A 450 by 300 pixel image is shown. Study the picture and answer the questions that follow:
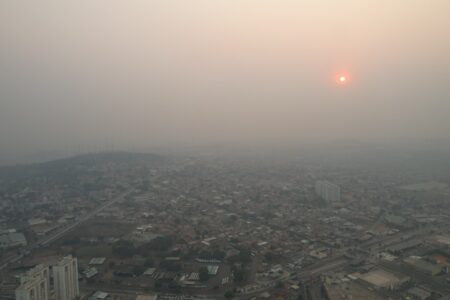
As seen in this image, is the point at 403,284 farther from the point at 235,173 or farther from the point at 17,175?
the point at 17,175

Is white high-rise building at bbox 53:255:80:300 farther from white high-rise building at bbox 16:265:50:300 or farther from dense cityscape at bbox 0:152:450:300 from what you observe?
white high-rise building at bbox 16:265:50:300

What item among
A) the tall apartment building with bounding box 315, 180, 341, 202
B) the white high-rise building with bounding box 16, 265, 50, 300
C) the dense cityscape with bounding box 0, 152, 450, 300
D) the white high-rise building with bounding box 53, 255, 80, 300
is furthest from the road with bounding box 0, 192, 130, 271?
the tall apartment building with bounding box 315, 180, 341, 202

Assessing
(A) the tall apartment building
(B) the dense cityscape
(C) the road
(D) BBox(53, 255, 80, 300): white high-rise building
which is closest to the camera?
(D) BBox(53, 255, 80, 300): white high-rise building

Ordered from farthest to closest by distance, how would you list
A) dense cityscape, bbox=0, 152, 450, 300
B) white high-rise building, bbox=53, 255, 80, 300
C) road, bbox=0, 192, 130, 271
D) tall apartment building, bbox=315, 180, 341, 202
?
tall apartment building, bbox=315, 180, 341, 202
road, bbox=0, 192, 130, 271
dense cityscape, bbox=0, 152, 450, 300
white high-rise building, bbox=53, 255, 80, 300

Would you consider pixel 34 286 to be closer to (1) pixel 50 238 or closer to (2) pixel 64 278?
(2) pixel 64 278

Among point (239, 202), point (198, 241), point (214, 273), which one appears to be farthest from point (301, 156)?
point (214, 273)

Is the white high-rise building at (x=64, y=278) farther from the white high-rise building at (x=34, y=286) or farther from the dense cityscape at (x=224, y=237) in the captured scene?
the white high-rise building at (x=34, y=286)
